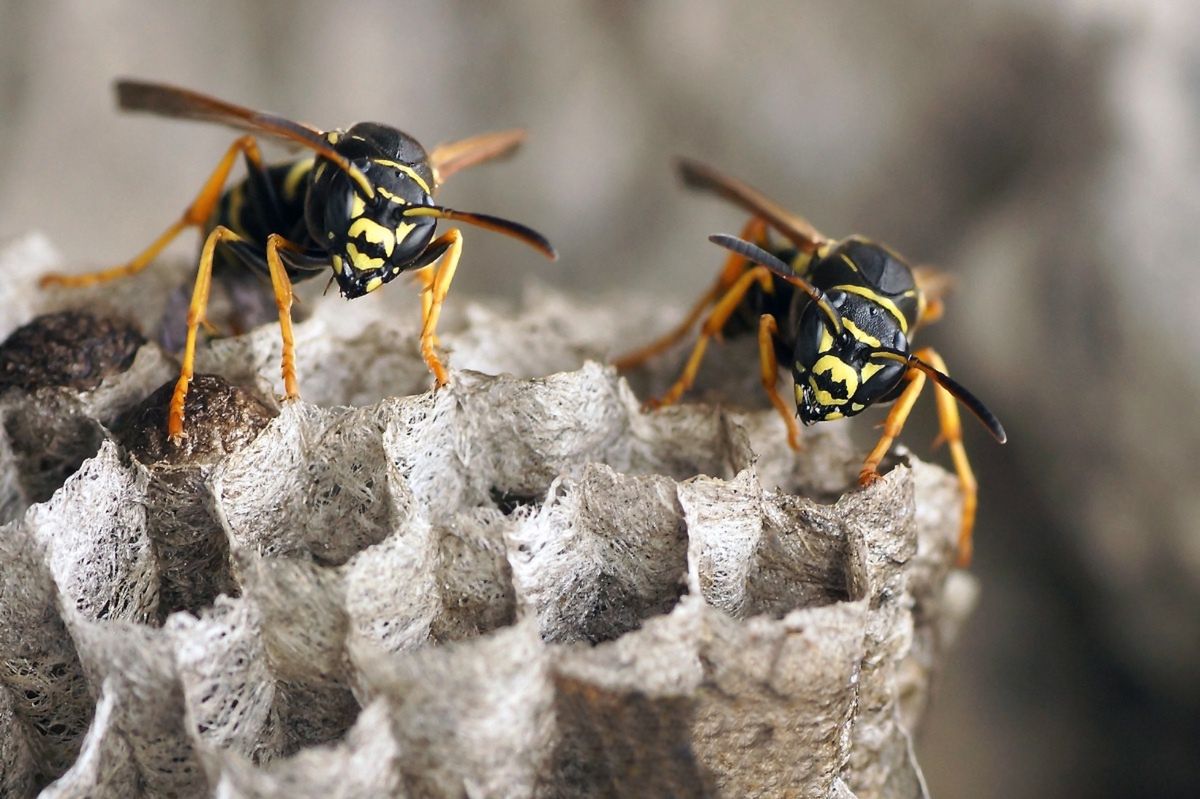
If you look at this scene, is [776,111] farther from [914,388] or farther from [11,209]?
[11,209]

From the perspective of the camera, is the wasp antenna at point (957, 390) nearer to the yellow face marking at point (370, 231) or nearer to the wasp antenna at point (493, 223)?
the wasp antenna at point (493, 223)

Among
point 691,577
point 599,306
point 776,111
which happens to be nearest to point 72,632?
point 691,577

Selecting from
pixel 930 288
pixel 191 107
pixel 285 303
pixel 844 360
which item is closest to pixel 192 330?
pixel 285 303

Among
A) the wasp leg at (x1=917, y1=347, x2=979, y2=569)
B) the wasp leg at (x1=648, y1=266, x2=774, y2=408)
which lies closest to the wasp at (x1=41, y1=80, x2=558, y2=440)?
the wasp leg at (x1=648, y1=266, x2=774, y2=408)

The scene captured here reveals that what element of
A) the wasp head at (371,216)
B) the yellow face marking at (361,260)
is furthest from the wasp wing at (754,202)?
the yellow face marking at (361,260)

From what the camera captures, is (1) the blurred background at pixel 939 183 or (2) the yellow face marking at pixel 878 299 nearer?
(2) the yellow face marking at pixel 878 299

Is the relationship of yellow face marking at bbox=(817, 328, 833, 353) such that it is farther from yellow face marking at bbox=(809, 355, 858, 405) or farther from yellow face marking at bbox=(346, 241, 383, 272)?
yellow face marking at bbox=(346, 241, 383, 272)
